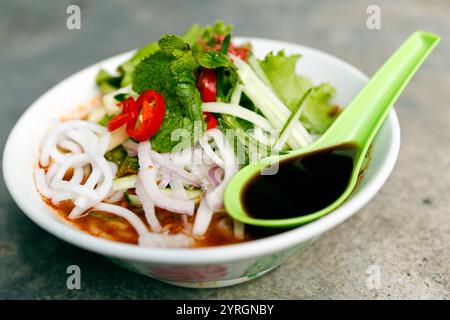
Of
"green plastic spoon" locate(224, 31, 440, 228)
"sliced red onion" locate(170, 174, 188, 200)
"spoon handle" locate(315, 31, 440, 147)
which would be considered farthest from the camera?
"spoon handle" locate(315, 31, 440, 147)

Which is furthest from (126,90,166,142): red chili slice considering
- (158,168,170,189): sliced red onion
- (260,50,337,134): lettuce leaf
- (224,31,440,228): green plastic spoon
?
(260,50,337,134): lettuce leaf

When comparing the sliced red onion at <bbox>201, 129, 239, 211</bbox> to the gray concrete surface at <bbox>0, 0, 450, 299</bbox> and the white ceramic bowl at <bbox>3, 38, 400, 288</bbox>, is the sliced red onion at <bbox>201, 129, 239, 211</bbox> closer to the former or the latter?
the white ceramic bowl at <bbox>3, 38, 400, 288</bbox>

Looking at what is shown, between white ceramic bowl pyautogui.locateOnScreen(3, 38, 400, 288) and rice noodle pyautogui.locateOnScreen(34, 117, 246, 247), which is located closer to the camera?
white ceramic bowl pyautogui.locateOnScreen(3, 38, 400, 288)

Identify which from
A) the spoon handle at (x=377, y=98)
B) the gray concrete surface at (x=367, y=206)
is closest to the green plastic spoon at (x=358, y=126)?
the spoon handle at (x=377, y=98)

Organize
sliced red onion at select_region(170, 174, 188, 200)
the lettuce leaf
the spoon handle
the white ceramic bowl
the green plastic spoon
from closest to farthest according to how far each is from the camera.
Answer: the white ceramic bowl → the green plastic spoon → sliced red onion at select_region(170, 174, 188, 200) → the spoon handle → the lettuce leaf

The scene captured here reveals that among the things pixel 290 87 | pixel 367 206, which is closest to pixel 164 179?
pixel 290 87

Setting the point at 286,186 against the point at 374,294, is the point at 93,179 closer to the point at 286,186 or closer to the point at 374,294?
the point at 286,186

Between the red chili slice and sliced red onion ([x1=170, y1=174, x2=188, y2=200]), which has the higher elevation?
the red chili slice

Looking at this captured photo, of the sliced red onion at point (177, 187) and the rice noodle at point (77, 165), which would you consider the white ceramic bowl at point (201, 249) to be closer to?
the rice noodle at point (77, 165)
